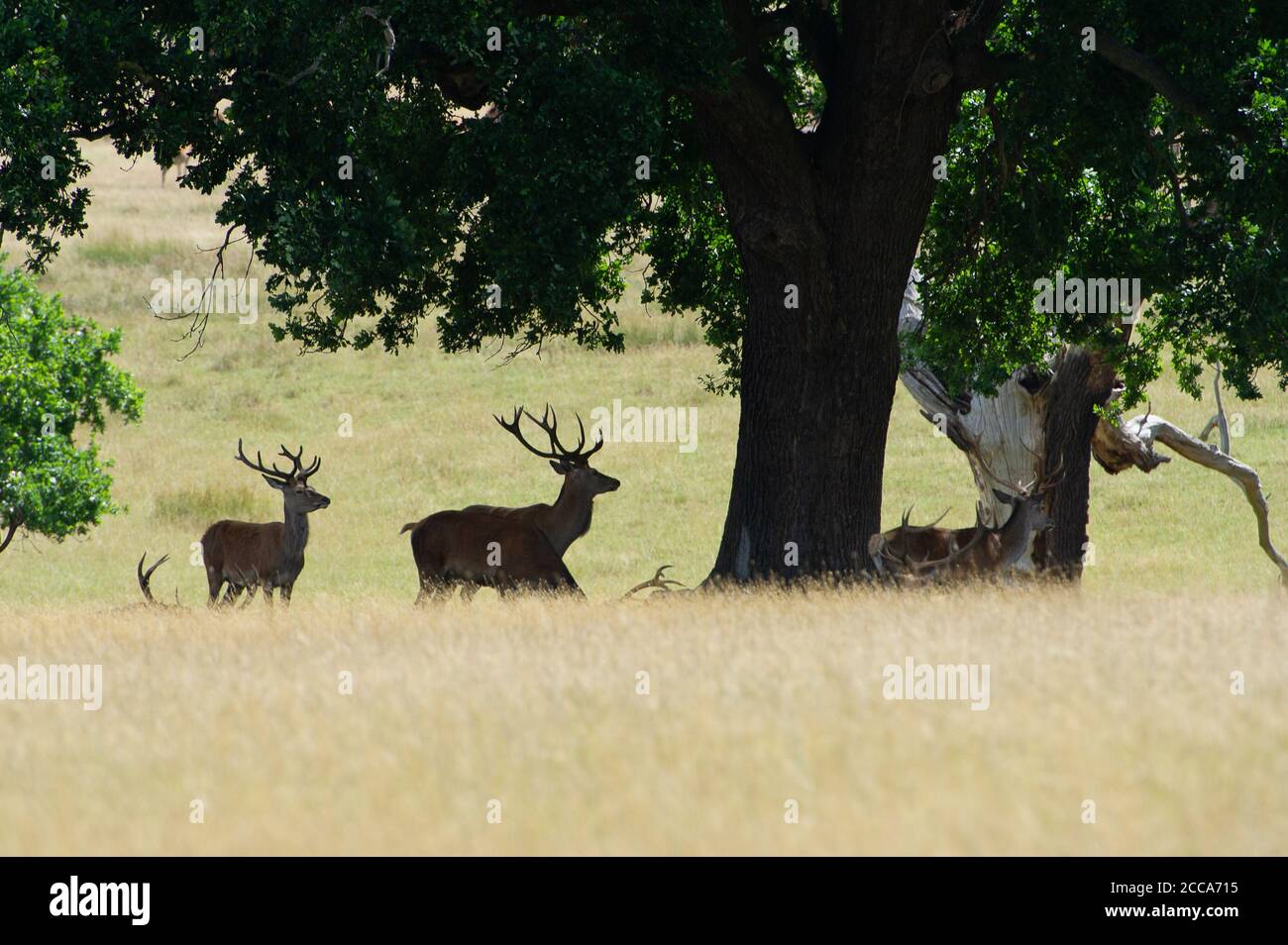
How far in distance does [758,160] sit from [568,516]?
163 inches

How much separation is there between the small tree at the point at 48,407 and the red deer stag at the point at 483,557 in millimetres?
10037

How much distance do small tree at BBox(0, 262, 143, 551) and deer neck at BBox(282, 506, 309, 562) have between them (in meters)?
8.29

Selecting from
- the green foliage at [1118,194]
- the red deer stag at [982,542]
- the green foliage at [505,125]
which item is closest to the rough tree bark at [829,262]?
the green foliage at [505,125]

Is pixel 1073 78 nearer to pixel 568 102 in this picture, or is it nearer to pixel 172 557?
pixel 568 102

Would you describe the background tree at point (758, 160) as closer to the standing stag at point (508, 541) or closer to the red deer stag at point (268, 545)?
the standing stag at point (508, 541)

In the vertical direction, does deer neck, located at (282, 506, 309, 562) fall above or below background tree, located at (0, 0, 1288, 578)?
below

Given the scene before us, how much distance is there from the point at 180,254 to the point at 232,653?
50.5m

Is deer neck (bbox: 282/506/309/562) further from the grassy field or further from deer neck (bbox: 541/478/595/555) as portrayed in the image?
deer neck (bbox: 541/478/595/555)

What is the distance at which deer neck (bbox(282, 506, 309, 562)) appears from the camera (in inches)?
650

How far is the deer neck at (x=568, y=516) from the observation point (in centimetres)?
1580

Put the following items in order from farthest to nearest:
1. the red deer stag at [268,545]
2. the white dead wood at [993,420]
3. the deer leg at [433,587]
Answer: the white dead wood at [993,420] < the red deer stag at [268,545] < the deer leg at [433,587]

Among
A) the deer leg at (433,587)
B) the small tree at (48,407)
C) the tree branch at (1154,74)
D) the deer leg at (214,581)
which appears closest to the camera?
the tree branch at (1154,74)

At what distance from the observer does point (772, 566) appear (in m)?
14.0

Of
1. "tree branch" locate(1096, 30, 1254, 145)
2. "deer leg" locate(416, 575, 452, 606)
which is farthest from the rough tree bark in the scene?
"deer leg" locate(416, 575, 452, 606)
